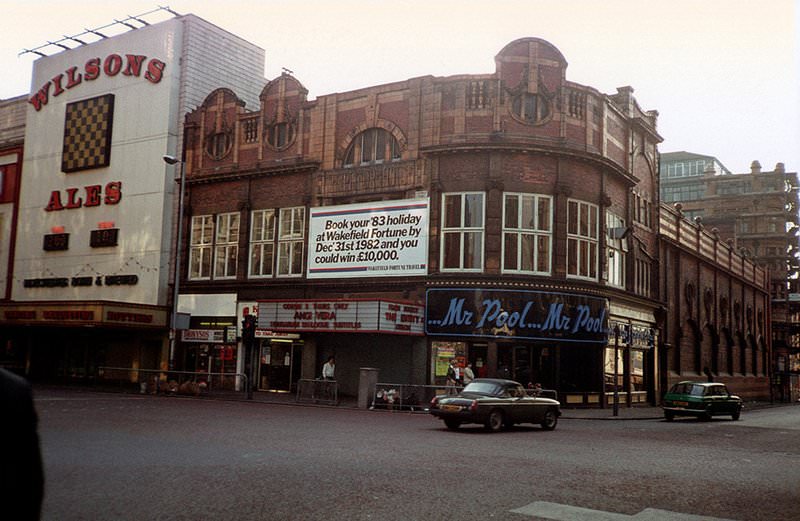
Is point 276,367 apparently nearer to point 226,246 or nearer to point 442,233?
point 226,246

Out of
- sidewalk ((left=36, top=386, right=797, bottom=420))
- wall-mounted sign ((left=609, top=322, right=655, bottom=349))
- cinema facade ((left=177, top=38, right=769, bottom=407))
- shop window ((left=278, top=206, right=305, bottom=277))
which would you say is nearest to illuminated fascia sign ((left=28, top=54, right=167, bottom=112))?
cinema facade ((left=177, top=38, right=769, bottom=407))

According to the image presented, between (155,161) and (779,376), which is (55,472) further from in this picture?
(779,376)

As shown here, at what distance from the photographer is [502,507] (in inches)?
331

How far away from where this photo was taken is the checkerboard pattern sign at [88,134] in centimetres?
4122

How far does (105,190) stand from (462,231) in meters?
21.9

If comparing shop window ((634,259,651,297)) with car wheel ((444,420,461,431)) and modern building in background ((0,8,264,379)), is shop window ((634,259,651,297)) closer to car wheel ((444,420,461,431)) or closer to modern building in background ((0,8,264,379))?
car wheel ((444,420,461,431))

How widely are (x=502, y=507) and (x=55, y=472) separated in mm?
6107

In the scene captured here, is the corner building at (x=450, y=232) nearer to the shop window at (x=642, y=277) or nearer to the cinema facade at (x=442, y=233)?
the cinema facade at (x=442, y=233)

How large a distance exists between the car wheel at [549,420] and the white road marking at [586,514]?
38.9ft

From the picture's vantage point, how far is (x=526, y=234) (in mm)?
30156

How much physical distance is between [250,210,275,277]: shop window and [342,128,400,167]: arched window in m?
5.10

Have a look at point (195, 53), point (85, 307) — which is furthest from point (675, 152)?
point (85, 307)

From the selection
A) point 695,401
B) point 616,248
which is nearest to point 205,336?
point 616,248

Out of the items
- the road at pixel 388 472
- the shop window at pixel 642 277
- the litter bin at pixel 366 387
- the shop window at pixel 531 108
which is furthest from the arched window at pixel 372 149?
the road at pixel 388 472
